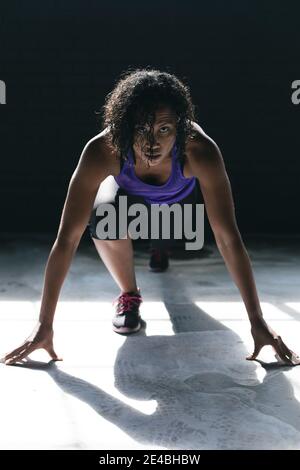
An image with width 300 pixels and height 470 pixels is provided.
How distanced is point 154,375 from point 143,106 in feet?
2.50

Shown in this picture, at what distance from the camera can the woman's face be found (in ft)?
5.57

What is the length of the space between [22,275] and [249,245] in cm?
148

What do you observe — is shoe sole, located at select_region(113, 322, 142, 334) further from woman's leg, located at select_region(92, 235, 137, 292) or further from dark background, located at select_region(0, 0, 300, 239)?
dark background, located at select_region(0, 0, 300, 239)

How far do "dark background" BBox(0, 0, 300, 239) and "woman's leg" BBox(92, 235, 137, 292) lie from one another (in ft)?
6.10

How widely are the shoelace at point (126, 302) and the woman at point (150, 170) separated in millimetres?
420

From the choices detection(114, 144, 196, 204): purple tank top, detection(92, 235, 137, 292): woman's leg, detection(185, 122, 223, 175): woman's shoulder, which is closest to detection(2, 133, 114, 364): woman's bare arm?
detection(114, 144, 196, 204): purple tank top

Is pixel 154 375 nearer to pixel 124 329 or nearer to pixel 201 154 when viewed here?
pixel 124 329

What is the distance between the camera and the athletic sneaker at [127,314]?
2.20 metres

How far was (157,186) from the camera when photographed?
6.50 ft

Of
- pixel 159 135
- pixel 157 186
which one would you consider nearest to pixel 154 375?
pixel 157 186

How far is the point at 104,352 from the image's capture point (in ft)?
6.53

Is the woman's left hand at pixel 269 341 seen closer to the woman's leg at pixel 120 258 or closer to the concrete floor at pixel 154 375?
the concrete floor at pixel 154 375
